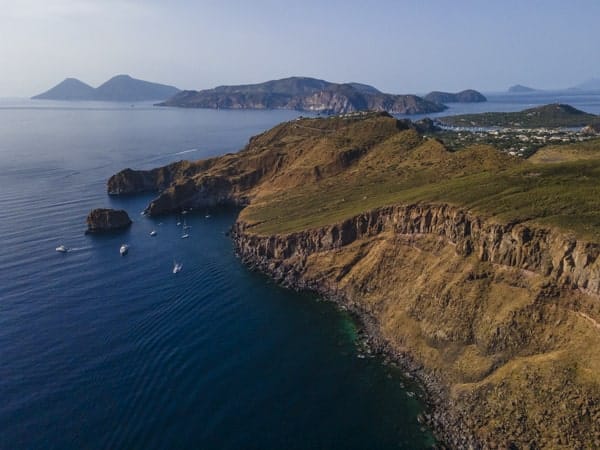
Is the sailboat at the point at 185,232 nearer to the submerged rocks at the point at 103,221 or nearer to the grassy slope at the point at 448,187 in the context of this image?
the submerged rocks at the point at 103,221

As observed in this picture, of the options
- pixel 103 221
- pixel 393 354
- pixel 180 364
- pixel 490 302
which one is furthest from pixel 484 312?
pixel 103 221

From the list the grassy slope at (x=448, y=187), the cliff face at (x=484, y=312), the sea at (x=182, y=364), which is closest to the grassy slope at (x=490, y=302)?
the cliff face at (x=484, y=312)

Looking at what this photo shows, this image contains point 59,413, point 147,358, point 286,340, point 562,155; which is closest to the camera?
point 59,413

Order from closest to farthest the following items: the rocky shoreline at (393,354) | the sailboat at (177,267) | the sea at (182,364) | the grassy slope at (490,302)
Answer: the grassy slope at (490,302), the rocky shoreline at (393,354), the sea at (182,364), the sailboat at (177,267)

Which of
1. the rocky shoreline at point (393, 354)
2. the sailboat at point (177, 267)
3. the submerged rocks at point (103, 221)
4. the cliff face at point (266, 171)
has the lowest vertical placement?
the rocky shoreline at point (393, 354)

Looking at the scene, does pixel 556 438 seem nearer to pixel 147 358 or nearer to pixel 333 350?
pixel 333 350

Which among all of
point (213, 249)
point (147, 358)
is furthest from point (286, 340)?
point (213, 249)
